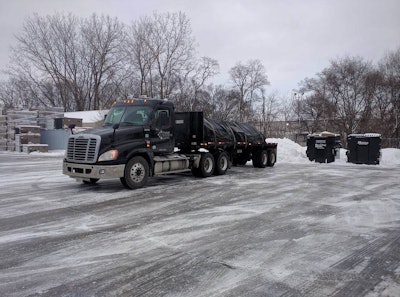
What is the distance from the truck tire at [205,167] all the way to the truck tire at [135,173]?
3.05 meters

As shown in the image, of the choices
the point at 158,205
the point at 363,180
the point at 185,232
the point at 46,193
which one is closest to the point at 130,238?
the point at 185,232

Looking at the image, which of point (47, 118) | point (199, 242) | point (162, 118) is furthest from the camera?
point (47, 118)

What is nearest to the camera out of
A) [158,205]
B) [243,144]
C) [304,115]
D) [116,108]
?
[158,205]

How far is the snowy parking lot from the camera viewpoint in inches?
162

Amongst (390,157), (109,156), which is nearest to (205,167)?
(109,156)

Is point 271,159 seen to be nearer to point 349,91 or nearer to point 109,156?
point 109,156

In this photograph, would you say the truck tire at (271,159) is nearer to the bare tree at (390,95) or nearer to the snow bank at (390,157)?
the snow bank at (390,157)

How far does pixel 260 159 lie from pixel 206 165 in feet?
15.7

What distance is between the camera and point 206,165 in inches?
547

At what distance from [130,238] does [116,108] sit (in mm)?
6722

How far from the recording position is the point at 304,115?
6072 cm

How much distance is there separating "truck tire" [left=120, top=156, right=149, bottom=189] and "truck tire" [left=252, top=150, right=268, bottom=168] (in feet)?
27.1

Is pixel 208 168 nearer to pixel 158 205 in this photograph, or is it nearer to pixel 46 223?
pixel 158 205

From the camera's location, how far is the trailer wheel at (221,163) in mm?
14297
